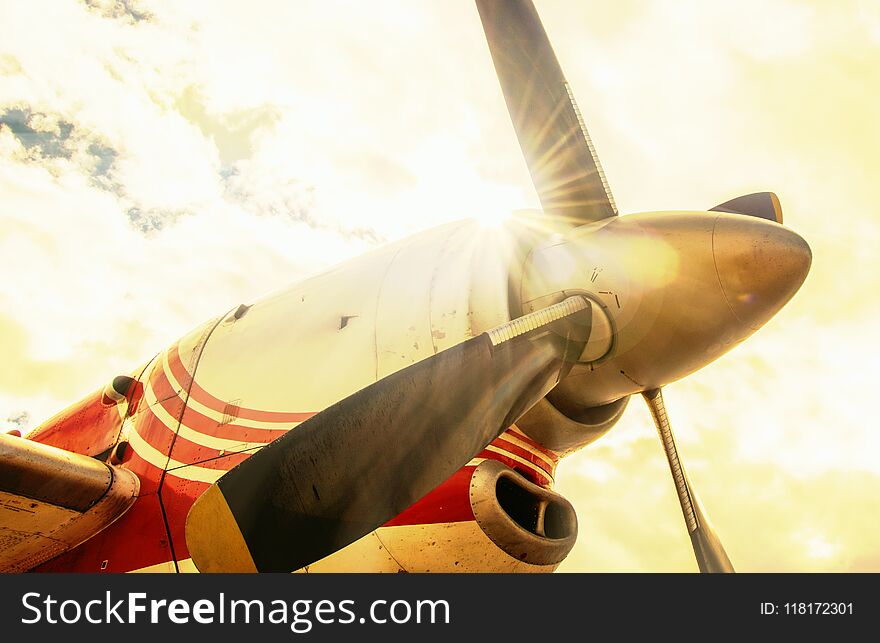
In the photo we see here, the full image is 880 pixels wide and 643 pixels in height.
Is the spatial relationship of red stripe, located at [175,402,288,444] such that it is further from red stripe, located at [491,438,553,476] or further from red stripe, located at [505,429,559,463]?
red stripe, located at [505,429,559,463]

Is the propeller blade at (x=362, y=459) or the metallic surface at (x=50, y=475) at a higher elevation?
the propeller blade at (x=362, y=459)

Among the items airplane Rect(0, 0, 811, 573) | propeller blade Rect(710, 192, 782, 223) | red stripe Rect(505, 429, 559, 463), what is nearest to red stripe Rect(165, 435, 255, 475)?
airplane Rect(0, 0, 811, 573)

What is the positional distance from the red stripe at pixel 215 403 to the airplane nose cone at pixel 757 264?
328 cm

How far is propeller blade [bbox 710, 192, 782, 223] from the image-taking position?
4469 millimetres

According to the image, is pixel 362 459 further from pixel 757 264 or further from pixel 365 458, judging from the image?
pixel 757 264

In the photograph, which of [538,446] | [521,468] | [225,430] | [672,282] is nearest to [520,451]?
[521,468]

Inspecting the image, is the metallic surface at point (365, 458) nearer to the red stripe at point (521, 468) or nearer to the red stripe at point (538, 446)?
the red stripe at point (521, 468)

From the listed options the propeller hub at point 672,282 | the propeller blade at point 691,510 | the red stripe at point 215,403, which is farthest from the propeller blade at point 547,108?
the red stripe at point 215,403

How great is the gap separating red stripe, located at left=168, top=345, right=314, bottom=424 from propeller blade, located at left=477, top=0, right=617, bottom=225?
281 cm

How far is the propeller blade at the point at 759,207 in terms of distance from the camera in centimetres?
447

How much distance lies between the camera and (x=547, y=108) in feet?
15.2

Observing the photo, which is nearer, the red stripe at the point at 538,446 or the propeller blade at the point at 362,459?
the propeller blade at the point at 362,459

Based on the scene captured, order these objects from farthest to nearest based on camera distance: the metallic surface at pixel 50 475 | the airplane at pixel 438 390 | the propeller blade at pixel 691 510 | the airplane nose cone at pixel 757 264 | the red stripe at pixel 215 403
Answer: the propeller blade at pixel 691 510
the red stripe at pixel 215 403
the metallic surface at pixel 50 475
the airplane nose cone at pixel 757 264
the airplane at pixel 438 390
